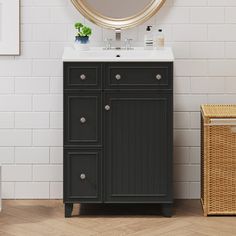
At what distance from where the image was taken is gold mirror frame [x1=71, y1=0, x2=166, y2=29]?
4.88m

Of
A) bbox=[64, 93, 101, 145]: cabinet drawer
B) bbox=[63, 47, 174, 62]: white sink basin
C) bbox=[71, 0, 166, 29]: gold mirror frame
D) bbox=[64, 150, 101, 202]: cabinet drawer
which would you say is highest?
bbox=[71, 0, 166, 29]: gold mirror frame

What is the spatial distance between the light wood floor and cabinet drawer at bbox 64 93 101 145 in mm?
497

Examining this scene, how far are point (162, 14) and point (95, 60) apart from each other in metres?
0.73

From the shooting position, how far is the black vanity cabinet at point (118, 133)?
177 inches

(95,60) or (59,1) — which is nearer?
(95,60)

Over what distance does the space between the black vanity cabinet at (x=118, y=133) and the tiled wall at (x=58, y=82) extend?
50 cm

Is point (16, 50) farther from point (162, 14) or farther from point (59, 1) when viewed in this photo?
point (162, 14)

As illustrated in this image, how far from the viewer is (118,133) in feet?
14.9

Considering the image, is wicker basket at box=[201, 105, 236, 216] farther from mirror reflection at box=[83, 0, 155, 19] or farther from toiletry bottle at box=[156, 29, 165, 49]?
mirror reflection at box=[83, 0, 155, 19]

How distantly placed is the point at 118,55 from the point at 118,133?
1.63 ft

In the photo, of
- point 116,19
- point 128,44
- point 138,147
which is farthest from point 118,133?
point 116,19

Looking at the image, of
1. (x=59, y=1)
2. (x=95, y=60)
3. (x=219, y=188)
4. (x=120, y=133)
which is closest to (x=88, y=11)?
(x=59, y=1)

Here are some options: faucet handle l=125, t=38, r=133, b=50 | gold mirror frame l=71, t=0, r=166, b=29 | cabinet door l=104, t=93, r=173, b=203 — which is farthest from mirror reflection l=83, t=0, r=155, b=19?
cabinet door l=104, t=93, r=173, b=203

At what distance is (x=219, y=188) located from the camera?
181 inches
